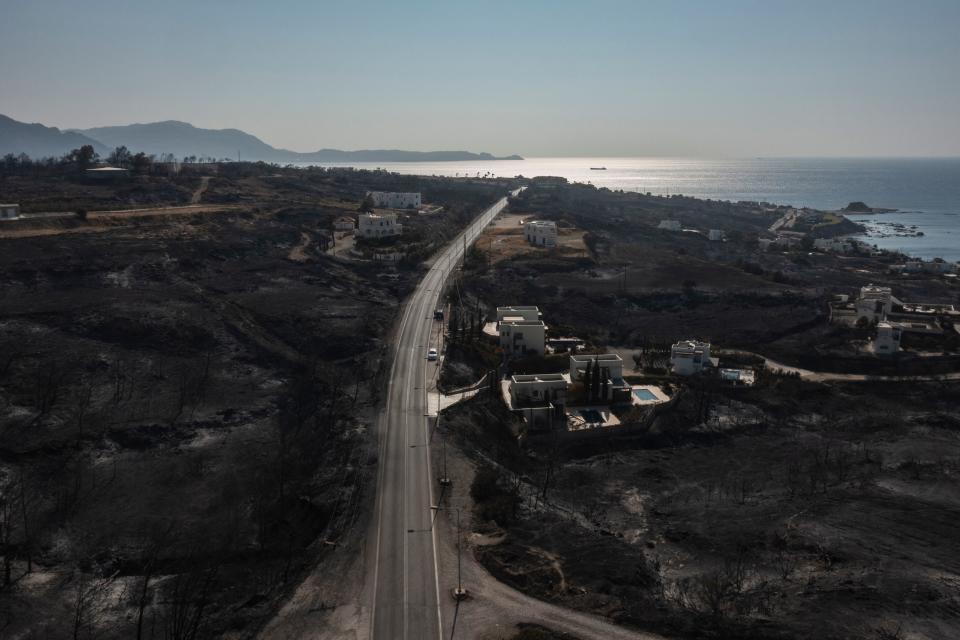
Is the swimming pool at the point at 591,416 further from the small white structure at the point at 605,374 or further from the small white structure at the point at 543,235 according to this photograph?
the small white structure at the point at 543,235

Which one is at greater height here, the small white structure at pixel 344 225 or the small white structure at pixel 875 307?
the small white structure at pixel 344 225

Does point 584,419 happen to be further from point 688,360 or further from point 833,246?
point 833,246

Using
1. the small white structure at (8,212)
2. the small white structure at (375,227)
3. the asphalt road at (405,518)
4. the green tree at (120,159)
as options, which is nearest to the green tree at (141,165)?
the green tree at (120,159)

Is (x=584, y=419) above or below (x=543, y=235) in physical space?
below

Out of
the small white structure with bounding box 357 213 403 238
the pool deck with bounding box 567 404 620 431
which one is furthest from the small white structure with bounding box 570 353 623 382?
the small white structure with bounding box 357 213 403 238

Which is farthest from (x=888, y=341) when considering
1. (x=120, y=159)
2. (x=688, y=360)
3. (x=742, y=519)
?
(x=120, y=159)

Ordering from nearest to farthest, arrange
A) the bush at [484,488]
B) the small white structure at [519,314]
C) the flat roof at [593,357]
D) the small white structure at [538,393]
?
the bush at [484,488]
the small white structure at [538,393]
the flat roof at [593,357]
the small white structure at [519,314]

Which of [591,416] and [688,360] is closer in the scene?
[591,416]
